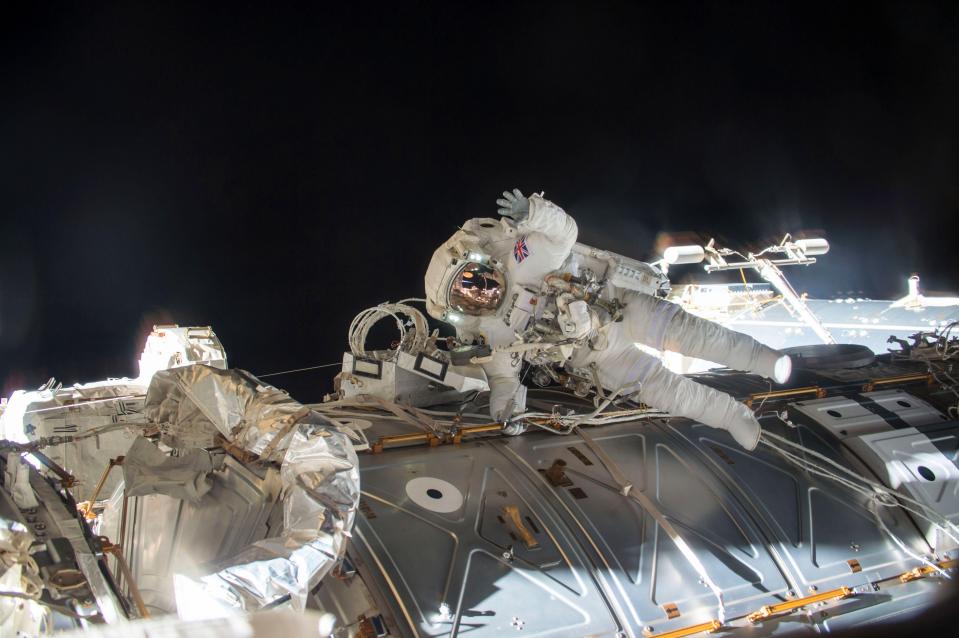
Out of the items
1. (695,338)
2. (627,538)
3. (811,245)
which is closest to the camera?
(627,538)

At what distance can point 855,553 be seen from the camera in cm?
288

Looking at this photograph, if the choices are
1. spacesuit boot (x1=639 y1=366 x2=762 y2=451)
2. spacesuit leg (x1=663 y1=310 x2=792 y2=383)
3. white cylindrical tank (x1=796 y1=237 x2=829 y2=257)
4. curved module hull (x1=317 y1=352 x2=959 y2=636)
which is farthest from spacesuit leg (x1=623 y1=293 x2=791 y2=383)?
white cylindrical tank (x1=796 y1=237 x2=829 y2=257)

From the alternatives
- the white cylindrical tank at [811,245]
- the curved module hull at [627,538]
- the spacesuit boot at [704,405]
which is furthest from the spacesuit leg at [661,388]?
the white cylindrical tank at [811,245]

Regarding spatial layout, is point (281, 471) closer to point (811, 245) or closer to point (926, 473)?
point (926, 473)

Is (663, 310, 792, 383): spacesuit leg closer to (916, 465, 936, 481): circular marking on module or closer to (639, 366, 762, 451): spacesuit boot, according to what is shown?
(639, 366, 762, 451): spacesuit boot

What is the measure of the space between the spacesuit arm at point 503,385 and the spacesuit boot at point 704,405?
0.65 metres

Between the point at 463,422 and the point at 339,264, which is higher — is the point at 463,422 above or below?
below

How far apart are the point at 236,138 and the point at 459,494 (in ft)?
15.3

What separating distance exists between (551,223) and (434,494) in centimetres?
139

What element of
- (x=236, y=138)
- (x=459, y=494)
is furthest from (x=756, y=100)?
(x=459, y=494)

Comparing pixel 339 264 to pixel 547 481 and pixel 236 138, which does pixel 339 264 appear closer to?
pixel 236 138

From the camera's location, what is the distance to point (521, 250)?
11.4 ft

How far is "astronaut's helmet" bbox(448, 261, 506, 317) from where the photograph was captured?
3.50 meters

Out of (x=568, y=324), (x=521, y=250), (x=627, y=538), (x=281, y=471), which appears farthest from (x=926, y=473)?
(x=281, y=471)
